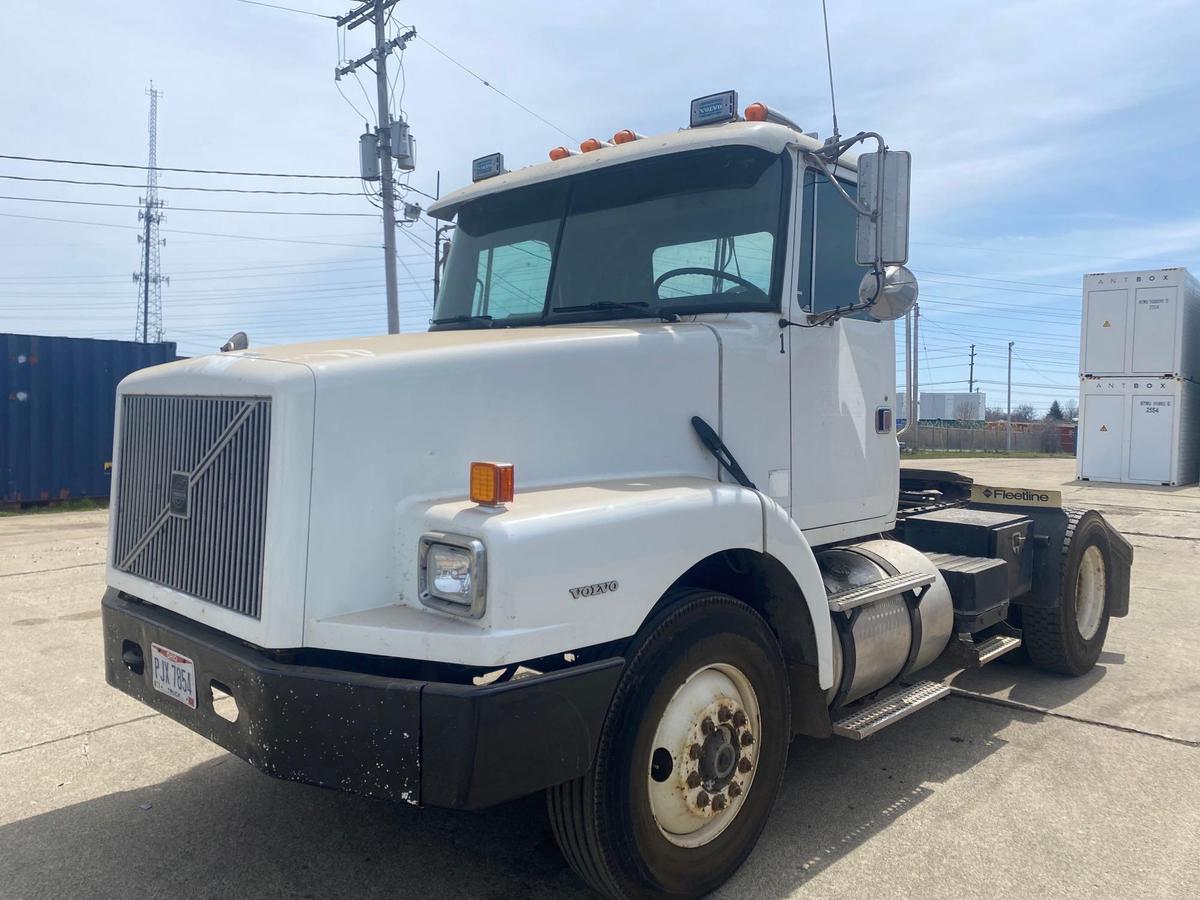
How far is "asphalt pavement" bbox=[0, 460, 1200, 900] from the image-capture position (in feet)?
10.8

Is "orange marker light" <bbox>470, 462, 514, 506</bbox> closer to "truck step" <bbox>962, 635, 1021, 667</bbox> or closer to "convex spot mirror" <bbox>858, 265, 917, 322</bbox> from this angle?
"convex spot mirror" <bbox>858, 265, 917, 322</bbox>

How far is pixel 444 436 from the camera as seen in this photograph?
2.92 meters

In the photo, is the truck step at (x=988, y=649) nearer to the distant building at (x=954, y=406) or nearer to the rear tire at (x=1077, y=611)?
the rear tire at (x=1077, y=611)

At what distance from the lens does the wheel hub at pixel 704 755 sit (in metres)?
3.03

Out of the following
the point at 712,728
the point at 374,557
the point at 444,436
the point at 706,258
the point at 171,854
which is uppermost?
the point at 706,258

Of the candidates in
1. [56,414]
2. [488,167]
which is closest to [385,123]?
[56,414]

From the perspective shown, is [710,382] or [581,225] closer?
[710,382]

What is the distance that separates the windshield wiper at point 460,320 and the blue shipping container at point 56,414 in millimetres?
11696

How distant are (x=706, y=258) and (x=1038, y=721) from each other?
10.7 ft

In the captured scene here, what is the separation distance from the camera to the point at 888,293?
367cm

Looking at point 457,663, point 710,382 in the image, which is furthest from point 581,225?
point 457,663

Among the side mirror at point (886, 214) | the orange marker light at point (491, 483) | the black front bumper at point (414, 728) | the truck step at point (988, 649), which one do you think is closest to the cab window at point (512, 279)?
the side mirror at point (886, 214)

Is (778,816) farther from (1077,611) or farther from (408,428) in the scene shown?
(1077,611)

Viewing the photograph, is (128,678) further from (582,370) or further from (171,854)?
(582,370)
